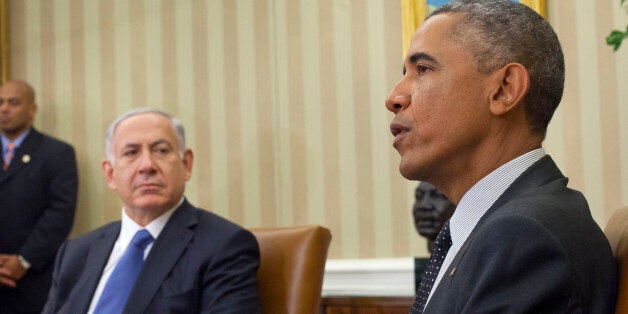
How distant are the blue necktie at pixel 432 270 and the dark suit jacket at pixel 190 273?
3.93 feet

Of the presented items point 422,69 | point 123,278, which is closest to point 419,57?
point 422,69

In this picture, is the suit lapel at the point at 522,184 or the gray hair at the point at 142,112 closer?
the suit lapel at the point at 522,184

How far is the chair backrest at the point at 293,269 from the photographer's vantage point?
9.43 ft

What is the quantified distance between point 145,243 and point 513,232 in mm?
2055

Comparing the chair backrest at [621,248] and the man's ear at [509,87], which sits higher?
the man's ear at [509,87]

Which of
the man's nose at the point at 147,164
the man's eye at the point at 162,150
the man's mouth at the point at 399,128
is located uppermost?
the man's mouth at the point at 399,128

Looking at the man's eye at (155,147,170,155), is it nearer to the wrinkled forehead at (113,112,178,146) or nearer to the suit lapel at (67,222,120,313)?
the wrinkled forehead at (113,112,178,146)

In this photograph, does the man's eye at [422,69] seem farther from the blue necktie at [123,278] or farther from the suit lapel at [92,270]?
the suit lapel at [92,270]

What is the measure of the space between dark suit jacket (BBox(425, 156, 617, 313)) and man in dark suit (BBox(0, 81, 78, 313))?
3.84m

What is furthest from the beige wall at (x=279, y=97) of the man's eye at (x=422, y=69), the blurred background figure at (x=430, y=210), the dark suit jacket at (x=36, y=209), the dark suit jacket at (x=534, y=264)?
the dark suit jacket at (x=534, y=264)

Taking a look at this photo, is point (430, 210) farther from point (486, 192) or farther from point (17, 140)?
point (17, 140)

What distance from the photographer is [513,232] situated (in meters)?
1.40

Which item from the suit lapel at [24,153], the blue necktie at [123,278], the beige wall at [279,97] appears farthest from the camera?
the suit lapel at [24,153]

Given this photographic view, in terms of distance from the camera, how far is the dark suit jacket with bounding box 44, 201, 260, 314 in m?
2.92
